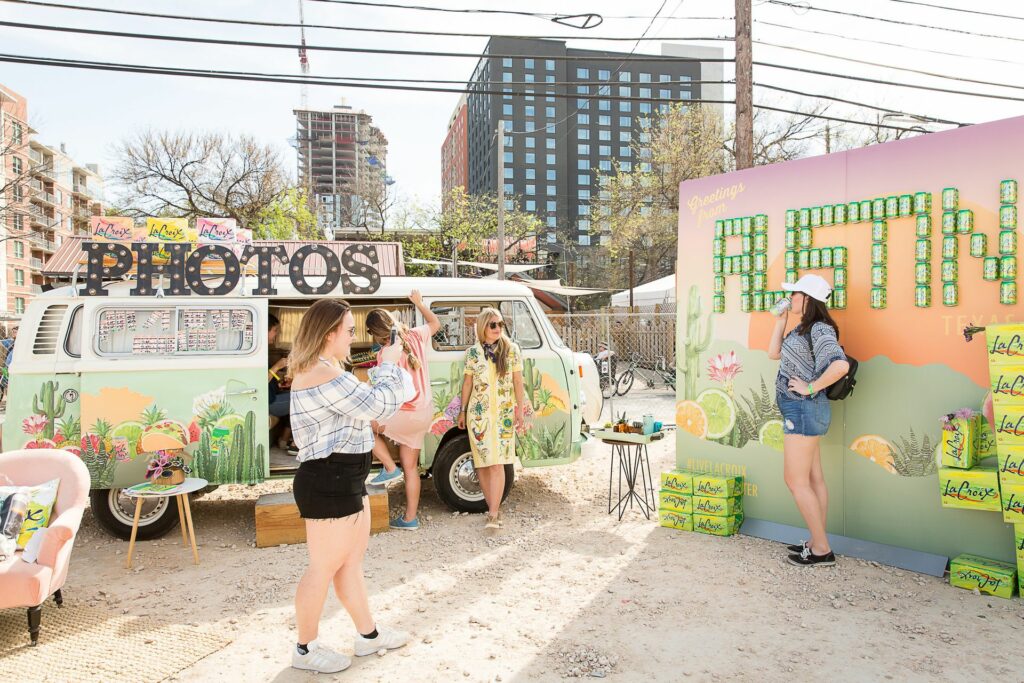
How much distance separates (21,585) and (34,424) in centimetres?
197

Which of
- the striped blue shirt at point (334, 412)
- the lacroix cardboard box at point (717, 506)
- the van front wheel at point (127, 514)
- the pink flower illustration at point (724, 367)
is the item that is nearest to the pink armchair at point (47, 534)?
the van front wheel at point (127, 514)

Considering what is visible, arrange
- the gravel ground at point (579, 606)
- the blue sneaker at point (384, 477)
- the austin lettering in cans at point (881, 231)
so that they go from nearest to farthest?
1. the gravel ground at point (579, 606)
2. the austin lettering in cans at point (881, 231)
3. the blue sneaker at point (384, 477)

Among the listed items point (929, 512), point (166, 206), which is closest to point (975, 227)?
point (929, 512)

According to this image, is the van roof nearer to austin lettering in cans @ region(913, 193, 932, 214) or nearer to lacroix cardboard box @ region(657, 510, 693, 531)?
lacroix cardboard box @ region(657, 510, 693, 531)

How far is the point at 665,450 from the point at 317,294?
18.3ft

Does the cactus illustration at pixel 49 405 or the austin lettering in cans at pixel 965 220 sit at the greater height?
the austin lettering in cans at pixel 965 220

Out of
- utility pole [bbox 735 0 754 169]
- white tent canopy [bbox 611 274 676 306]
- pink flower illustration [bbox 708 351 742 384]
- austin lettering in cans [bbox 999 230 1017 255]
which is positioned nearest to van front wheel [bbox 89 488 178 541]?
pink flower illustration [bbox 708 351 742 384]

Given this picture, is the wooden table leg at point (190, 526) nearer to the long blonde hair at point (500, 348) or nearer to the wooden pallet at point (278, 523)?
the wooden pallet at point (278, 523)

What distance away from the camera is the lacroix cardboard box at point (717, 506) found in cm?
574

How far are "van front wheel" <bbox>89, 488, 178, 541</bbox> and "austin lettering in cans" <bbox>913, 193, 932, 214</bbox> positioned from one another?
6.17m

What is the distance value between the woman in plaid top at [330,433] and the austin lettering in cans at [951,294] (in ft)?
12.4

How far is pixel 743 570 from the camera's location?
4980mm

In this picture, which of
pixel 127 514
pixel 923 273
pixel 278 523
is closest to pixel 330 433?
pixel 278 523

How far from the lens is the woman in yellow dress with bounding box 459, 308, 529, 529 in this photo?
18.7 feet
